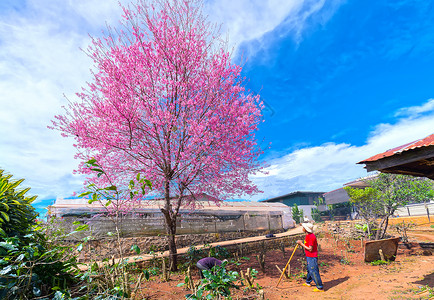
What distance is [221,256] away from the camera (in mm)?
11797

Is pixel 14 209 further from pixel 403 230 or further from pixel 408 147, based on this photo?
pixel 403 230

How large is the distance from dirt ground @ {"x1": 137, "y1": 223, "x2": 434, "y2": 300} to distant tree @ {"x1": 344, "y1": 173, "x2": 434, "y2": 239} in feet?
7.27

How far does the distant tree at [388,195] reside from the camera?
43.8 feet

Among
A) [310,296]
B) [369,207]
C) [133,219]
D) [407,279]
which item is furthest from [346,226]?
[133,219]

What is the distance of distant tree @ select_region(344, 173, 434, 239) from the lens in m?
13.4

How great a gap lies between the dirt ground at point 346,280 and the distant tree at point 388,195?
2.22 metres

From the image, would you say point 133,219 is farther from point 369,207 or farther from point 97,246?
point 369,207

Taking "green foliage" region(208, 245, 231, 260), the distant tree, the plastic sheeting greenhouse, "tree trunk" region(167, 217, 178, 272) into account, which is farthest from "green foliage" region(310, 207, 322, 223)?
"tree trunk" region(167, 217, 178, 272)

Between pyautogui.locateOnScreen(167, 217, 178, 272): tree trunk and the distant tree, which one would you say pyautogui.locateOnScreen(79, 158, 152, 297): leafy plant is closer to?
pyautogui.locateOnScreen(167, 217, 178, 272): tree trunk

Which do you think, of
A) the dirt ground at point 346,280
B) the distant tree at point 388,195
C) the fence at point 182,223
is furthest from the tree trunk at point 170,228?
the distant tree at point 388,195

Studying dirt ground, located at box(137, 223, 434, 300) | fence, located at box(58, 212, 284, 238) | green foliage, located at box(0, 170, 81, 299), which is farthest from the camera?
fence, located at box(58, 212, 284, 238)

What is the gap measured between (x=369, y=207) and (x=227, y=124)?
11572 millimetres

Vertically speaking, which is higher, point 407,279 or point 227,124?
point 227,124

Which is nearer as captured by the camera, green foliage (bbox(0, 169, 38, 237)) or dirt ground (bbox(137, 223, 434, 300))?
green foliage (bbox(0, 169, 38, 237))
